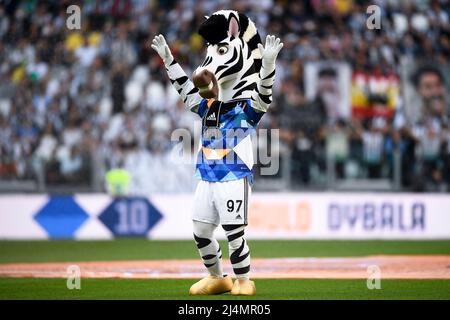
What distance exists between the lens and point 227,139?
9555 millimetres

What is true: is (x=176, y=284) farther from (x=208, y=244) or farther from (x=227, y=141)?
(x=227, y=141)

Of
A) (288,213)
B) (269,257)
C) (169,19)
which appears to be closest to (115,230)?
(288,213)

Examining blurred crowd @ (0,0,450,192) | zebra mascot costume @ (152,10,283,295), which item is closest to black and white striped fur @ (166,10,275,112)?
zebra mascot costume @ (152,10,283,295)

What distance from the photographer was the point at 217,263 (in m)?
9.73

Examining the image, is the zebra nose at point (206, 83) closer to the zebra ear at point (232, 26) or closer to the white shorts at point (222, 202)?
the zebra ear at point (232, 26)

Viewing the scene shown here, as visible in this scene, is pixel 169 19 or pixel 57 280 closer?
pixel 57 280

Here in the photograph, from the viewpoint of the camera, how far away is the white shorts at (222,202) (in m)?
9.39

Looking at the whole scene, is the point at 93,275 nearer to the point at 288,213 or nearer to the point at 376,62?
the point at 288,213

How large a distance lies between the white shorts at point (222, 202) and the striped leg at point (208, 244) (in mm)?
67

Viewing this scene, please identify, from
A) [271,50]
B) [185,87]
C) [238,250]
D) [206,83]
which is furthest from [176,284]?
[271,50]

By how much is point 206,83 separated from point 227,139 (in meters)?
0.57

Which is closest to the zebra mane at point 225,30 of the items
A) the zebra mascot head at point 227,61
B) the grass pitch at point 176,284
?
the zebra mascot head at point 227,61

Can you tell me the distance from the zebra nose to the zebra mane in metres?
0.43

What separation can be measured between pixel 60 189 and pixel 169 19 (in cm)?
559
